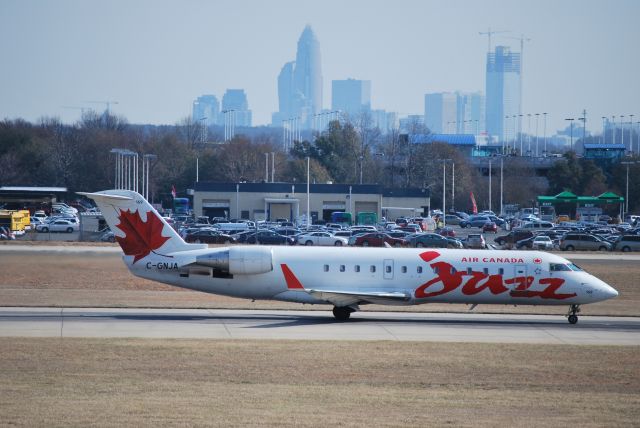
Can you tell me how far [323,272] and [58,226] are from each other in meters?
55.4

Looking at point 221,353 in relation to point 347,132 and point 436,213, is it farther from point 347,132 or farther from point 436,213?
point 347,132

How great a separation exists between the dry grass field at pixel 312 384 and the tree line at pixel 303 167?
94.6 metres

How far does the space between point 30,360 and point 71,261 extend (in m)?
29.9

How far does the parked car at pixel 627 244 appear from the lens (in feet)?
250

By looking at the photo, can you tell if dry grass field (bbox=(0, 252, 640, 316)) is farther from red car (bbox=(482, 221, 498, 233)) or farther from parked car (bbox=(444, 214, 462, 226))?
parked car (bbox=(444, 214, 462, 226))

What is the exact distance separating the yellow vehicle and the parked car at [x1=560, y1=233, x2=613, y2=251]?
43848mm

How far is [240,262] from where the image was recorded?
36.0 metres

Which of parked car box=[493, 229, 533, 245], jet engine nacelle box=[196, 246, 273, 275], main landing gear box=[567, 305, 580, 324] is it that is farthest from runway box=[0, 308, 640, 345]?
parked car box=[493, 229, 533, 245]

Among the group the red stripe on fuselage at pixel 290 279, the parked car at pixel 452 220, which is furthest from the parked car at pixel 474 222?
the red stripe on fuselage at pixel 290 279

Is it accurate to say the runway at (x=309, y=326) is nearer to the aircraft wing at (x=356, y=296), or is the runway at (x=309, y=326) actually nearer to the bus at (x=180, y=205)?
the aircraft wing at (x=356, y=296)

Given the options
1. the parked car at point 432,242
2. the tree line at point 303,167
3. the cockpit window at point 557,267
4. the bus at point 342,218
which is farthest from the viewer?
the tree line at point 303,167

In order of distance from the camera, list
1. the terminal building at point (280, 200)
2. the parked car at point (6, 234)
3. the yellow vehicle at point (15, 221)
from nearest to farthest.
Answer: the parked car at point (6, 234), the yellow vehicle at point (15, 221), the terminal building at point (280, 200)

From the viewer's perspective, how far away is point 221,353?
28469 mm

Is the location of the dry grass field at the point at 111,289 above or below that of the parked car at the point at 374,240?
below
